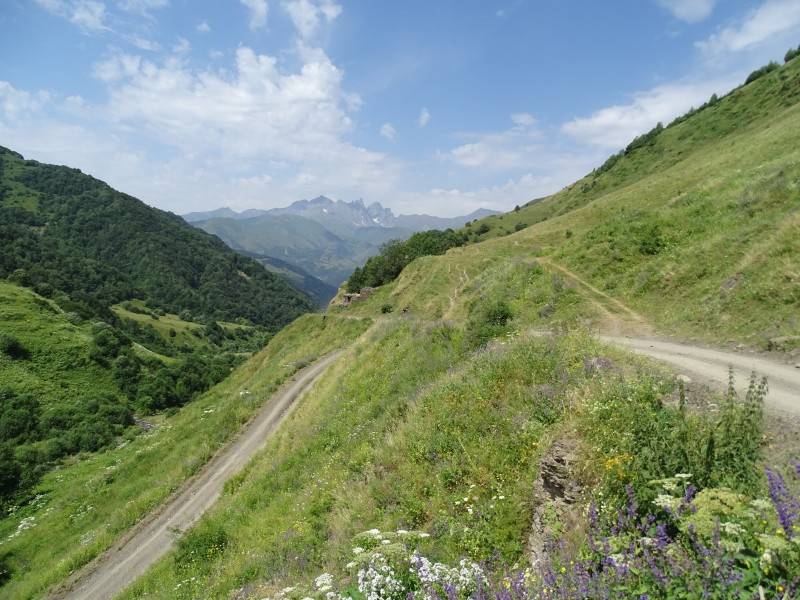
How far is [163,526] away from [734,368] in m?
22.6

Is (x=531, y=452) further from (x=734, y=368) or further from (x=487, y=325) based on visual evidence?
(x=487, y=325)

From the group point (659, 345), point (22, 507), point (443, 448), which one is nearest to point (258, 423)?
point (443, 448)

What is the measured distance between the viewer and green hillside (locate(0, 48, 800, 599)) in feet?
14.3

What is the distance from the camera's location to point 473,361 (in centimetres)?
1255

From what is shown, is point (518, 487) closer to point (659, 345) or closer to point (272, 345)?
point (659, 345)

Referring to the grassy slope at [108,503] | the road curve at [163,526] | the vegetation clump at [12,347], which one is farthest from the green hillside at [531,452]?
the vegetation clump at [12,347]

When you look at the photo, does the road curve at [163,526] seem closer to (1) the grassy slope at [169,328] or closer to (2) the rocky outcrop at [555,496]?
(2) the rocky outcrop at [555,496]

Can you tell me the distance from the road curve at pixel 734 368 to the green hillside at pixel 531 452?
110cm

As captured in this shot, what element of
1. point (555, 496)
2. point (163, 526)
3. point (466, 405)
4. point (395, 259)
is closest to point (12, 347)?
point (395, 259)

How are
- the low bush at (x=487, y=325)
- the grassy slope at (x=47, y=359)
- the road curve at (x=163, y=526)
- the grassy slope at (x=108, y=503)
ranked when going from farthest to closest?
the grassy slope at (x=47, y=359), the grassy slope at (x=108, y=503), the road curve at (x=163, y=526), the low bush at (x=487, y=325)

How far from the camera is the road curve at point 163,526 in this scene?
55.4 feet

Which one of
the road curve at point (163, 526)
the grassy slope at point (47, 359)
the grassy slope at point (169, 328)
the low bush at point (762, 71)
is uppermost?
the low bush at point (762, 71)

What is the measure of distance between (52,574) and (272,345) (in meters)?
38.5

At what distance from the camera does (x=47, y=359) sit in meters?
71.4
